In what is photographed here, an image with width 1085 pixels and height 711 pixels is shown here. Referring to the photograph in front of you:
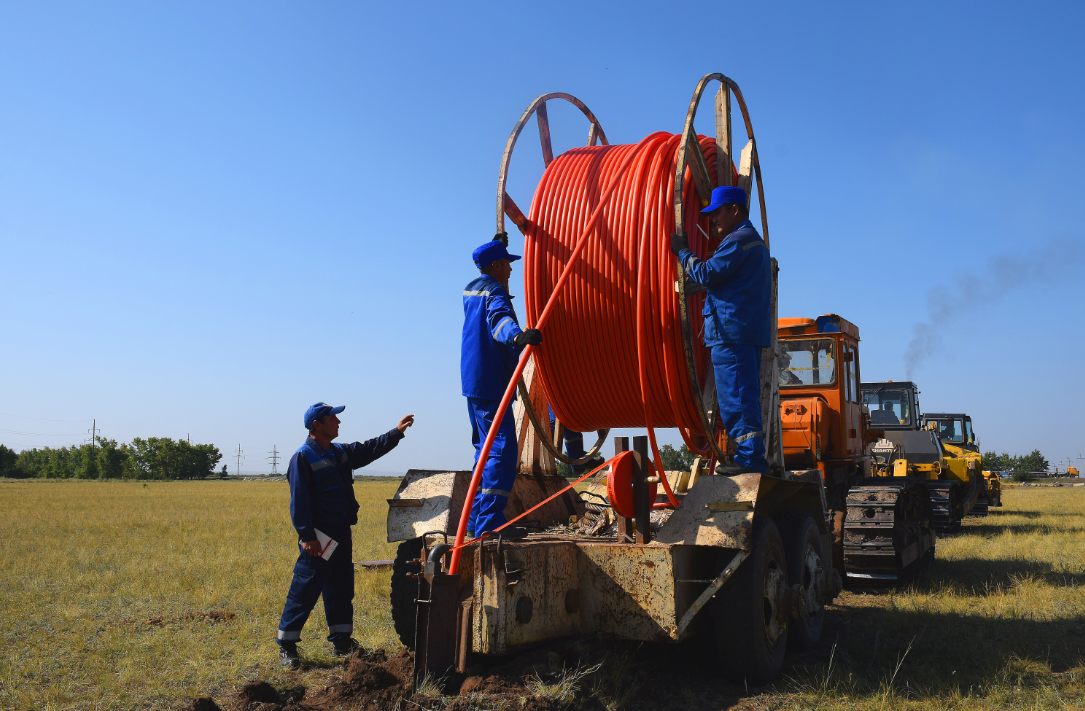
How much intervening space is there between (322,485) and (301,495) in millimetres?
201

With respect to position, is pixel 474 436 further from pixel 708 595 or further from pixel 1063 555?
pixel 1063 555

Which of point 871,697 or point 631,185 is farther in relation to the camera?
point 631,185

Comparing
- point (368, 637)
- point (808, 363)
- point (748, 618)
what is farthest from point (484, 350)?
point (808, 363)

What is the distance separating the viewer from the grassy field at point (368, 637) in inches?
169

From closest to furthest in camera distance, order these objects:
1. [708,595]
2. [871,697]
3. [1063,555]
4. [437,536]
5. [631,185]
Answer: [708,595] < [871,697] < [437,536] < [631,185] < [1063,555]

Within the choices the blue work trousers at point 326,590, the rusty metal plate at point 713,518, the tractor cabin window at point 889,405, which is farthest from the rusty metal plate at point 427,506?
the tractor cabin window at point 889,405

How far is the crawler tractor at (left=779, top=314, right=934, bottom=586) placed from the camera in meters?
8.59

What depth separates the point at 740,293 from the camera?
4586mm

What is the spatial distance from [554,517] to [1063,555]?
906cm

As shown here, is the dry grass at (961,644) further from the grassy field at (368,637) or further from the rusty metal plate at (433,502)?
the rusty metal plate at (433,502)

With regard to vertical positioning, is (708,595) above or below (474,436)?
below

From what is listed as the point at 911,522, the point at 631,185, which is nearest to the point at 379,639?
the point at 631,185

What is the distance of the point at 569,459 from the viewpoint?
589 centimetres

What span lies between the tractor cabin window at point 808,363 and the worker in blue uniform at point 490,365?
19.0ft
